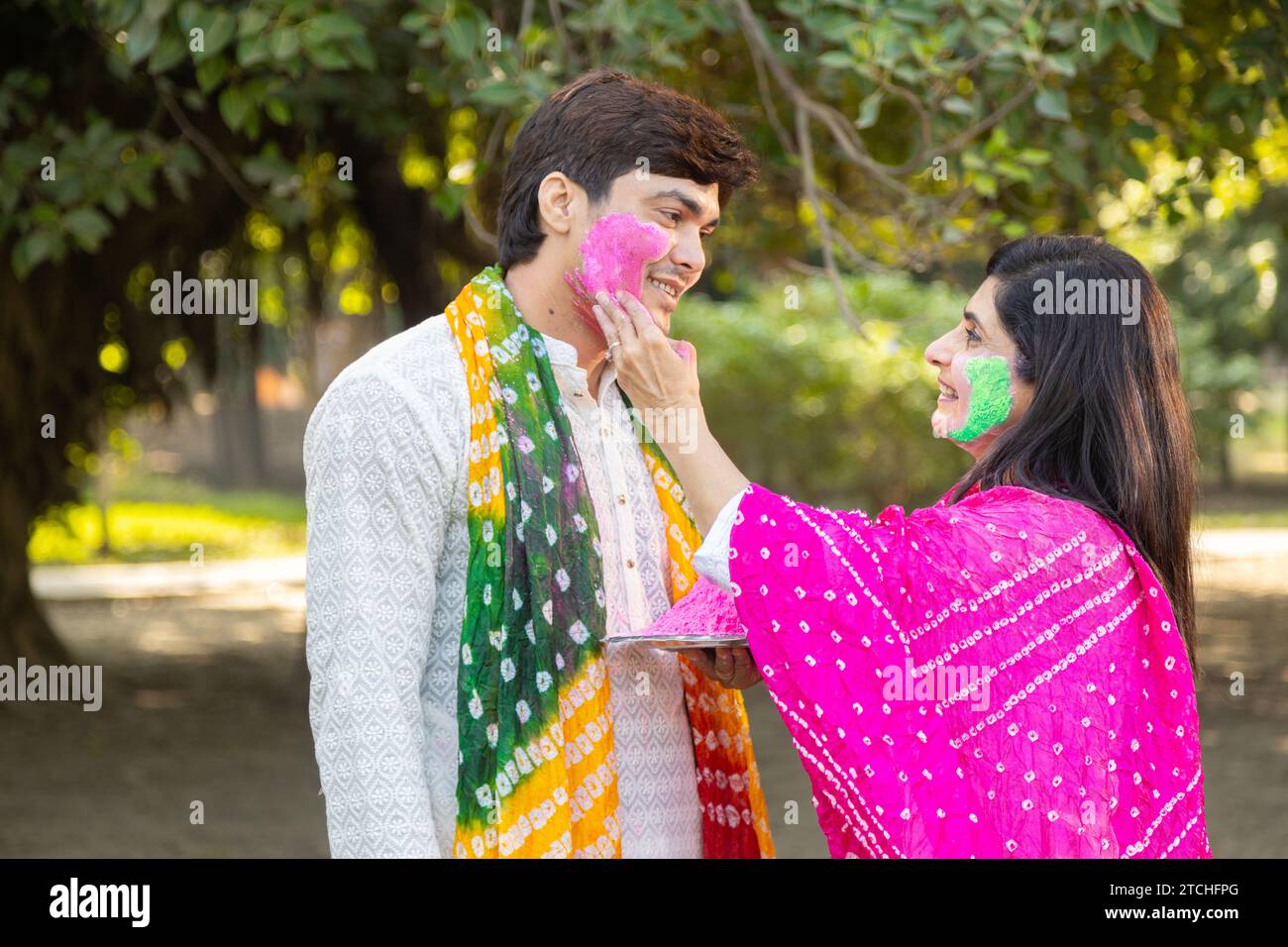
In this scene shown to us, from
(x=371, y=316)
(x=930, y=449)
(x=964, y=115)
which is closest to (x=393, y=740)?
(x=964, y=115)

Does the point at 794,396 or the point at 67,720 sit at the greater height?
the point at 794,396

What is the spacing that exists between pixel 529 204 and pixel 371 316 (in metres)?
8.59

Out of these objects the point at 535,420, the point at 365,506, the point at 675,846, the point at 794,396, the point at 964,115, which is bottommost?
the point at 675,846

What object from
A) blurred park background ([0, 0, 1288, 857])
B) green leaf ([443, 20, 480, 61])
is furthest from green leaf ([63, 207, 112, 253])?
green leaf ([443, 20, 480, 61])

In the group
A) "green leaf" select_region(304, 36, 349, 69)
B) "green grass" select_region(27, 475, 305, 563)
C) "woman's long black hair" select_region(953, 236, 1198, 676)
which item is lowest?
"woman's long black hair" select_region(953, 236, 1198, 676)

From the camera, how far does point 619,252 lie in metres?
2.50

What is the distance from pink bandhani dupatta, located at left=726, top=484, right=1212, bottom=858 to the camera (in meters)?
2.28

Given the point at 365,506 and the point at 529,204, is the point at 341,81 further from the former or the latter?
the point at 365,506

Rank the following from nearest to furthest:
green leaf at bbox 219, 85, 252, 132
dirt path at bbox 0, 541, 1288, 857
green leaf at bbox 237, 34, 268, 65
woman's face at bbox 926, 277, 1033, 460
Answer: woman's face at bbox 926, 277, 1033, 460
green leaf at bbox 237, 34, 268, 65
green leaf at bbox 219, 85, 252, 132
dirt path at bbox 0, 541, 1288, 857

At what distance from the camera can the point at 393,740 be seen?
2193 millimetres

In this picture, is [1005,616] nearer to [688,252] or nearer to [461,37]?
[688,252]

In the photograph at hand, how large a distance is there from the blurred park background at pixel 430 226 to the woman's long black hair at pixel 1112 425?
3.55 feet

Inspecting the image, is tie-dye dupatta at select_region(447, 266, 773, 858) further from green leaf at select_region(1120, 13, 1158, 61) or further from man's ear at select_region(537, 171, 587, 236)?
green leaf at select_region(1120, 13, 1158, 61)

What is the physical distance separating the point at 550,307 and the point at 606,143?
0.96 ft
